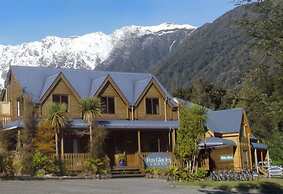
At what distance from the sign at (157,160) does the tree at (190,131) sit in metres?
5.11

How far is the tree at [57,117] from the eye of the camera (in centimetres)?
4256

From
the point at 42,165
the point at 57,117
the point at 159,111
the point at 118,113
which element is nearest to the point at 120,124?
the point at 118,113

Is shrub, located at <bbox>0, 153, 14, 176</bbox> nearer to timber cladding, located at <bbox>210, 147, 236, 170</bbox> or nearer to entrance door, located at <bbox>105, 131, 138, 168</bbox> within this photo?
entrance door, located at <bbox>105, 131, 138, 168</bbox>

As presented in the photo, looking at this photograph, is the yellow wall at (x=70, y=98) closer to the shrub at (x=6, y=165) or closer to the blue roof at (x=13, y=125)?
the blue roof at (x=13, y=125)

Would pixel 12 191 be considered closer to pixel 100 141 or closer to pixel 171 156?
pixel 100 141

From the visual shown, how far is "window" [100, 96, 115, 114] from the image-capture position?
4944 cm

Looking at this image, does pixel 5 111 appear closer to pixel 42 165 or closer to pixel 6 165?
pixel 42 165

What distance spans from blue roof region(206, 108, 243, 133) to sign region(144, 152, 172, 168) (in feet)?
28.3

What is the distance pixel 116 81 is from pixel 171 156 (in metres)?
9.44

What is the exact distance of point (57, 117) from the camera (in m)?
42.7

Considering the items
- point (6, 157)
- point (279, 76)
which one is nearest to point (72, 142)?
point (6, 157)

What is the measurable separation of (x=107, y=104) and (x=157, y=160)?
21.7 ft

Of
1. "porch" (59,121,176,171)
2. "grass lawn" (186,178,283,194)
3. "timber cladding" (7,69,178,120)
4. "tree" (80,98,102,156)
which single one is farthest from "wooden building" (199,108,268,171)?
"grass lawn" (186,178,283,194)

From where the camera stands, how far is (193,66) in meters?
198
